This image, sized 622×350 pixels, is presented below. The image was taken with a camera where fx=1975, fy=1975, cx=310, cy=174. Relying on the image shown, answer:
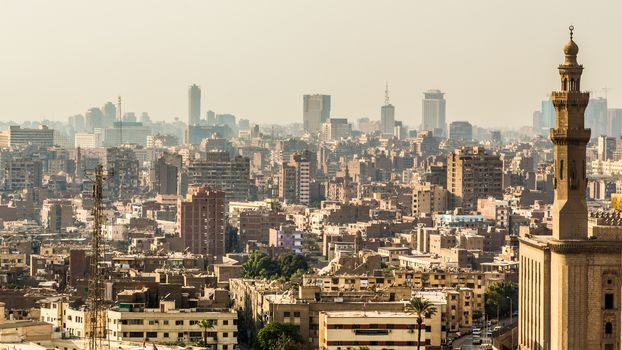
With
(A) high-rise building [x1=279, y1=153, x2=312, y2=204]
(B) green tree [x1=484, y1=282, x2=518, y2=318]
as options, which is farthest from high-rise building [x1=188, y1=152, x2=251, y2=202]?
(B) green tree [x1=484, y1=282, x2=518, y2=318]

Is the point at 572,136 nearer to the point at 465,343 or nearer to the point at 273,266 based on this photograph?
the point at 465,343

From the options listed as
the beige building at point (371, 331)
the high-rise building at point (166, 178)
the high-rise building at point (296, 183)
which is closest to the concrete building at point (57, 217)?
the high-rise building at point (296, 183)

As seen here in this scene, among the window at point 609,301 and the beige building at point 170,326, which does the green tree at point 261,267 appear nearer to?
the beige building at point 170,326

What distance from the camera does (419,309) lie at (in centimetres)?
5862

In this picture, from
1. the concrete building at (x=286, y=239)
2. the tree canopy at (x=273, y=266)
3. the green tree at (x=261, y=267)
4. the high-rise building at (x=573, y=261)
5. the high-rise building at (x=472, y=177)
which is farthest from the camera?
the high-rise building at (x=472, y=177)

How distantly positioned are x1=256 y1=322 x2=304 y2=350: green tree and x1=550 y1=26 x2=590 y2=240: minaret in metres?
11.6

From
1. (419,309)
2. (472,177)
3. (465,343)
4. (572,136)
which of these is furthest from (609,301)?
(472,177)

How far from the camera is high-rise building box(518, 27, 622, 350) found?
5047 centimetres

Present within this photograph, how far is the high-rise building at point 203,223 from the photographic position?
11538cm

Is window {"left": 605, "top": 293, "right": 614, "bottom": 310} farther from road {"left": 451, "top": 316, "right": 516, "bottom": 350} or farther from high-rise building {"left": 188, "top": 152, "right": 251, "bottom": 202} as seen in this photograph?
high-rise building {"left": 188, "top": 152, "right": 251, "bottom": 202}

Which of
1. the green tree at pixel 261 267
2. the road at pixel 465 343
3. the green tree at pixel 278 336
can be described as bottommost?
the road at pixel 465 343

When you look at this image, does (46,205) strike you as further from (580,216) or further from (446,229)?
(580,216)

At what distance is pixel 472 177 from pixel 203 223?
123ft

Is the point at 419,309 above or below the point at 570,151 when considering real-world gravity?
below
